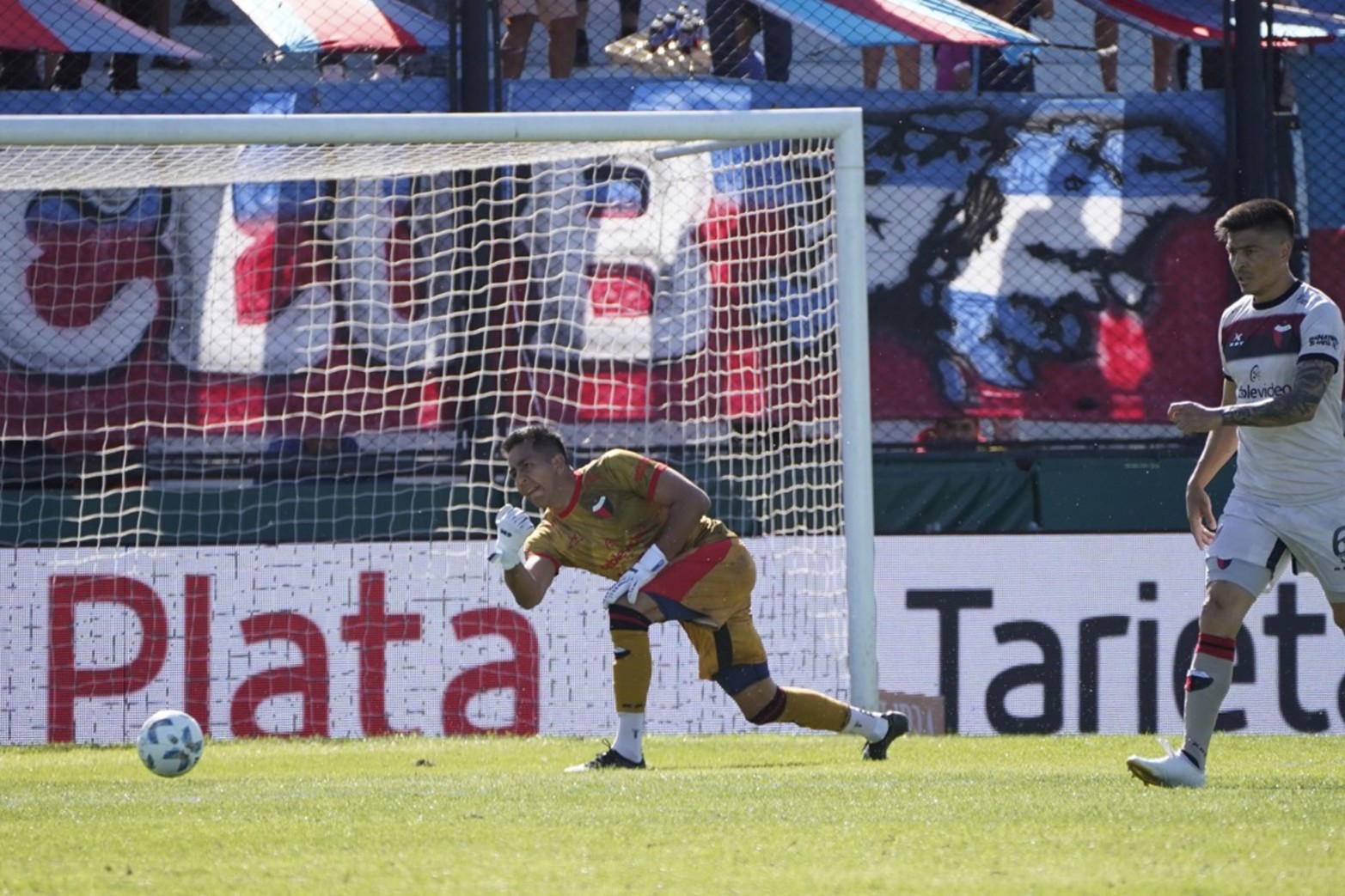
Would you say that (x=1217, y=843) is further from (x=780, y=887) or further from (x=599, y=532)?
(x=599, y=532)

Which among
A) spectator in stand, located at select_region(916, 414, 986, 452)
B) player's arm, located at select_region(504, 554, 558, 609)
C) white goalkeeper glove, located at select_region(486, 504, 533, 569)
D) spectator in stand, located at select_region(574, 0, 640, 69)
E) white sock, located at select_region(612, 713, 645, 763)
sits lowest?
white sock, located at select_region(612, 713, 645, 763)

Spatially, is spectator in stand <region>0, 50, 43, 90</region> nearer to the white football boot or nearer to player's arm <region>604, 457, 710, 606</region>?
player's arm <region>604, 457, 710, 606</region>

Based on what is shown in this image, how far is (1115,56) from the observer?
1284 centimetres

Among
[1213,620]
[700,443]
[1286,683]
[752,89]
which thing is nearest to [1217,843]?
[1213,620]

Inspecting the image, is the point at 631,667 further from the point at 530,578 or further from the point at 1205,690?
the point at 1205,690

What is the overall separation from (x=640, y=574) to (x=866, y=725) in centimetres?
124

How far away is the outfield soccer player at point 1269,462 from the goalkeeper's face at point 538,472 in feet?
8.61

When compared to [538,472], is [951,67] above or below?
above

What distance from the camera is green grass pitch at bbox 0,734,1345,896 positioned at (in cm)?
419

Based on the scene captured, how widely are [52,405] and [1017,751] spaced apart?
20.4 ft

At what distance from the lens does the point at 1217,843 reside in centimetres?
457

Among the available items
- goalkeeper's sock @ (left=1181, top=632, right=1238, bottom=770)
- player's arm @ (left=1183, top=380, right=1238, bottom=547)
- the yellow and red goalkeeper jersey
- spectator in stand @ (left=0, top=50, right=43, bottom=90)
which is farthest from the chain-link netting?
goalkeeper's sock @ (left=1181, top=632, right=1238, bottom=770)

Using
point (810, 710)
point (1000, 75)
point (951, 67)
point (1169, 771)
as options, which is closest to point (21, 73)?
point (951, 67)

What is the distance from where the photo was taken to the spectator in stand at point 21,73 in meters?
12.4
